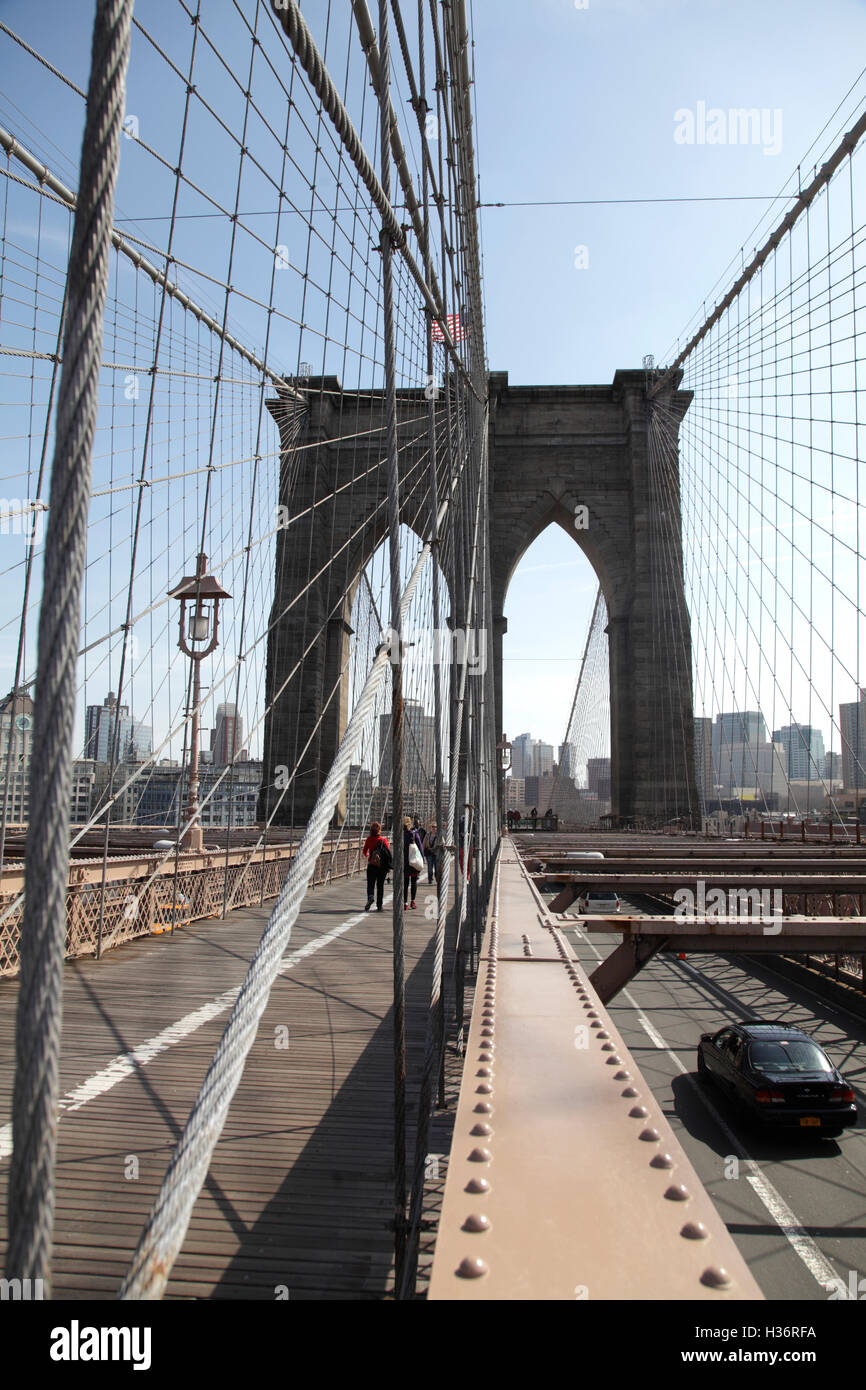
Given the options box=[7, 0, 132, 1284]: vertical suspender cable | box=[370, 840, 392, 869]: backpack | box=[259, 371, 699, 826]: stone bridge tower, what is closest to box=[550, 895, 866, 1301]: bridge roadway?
box=[370, 840, 392, 869]: backpack

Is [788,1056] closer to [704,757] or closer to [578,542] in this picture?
[578,542]

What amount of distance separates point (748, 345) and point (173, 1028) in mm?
16165

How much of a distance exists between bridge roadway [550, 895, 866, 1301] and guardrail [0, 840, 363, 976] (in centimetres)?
279

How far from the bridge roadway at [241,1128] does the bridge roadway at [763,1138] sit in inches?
43.9

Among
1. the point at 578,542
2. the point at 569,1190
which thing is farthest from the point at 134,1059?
the point at 578,542

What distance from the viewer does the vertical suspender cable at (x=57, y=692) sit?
555 mm

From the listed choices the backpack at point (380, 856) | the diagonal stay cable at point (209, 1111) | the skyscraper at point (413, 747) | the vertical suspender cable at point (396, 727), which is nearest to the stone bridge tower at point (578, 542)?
the skyscraper at point (413, 747)

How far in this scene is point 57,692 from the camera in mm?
587

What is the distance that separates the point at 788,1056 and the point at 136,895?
5326mm

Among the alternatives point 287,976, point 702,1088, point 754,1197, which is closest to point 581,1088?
point 287,976

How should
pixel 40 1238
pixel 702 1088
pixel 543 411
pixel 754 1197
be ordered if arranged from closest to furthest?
pixel 40 1238, pixel 754 1197, pixel 702 1088, pixel 543 411

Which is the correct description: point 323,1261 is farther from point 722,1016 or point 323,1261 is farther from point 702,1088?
point 722,1016

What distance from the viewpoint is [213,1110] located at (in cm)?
85

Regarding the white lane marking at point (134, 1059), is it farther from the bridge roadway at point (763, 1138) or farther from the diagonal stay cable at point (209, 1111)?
the bridge roadway at point (763, 1138)
